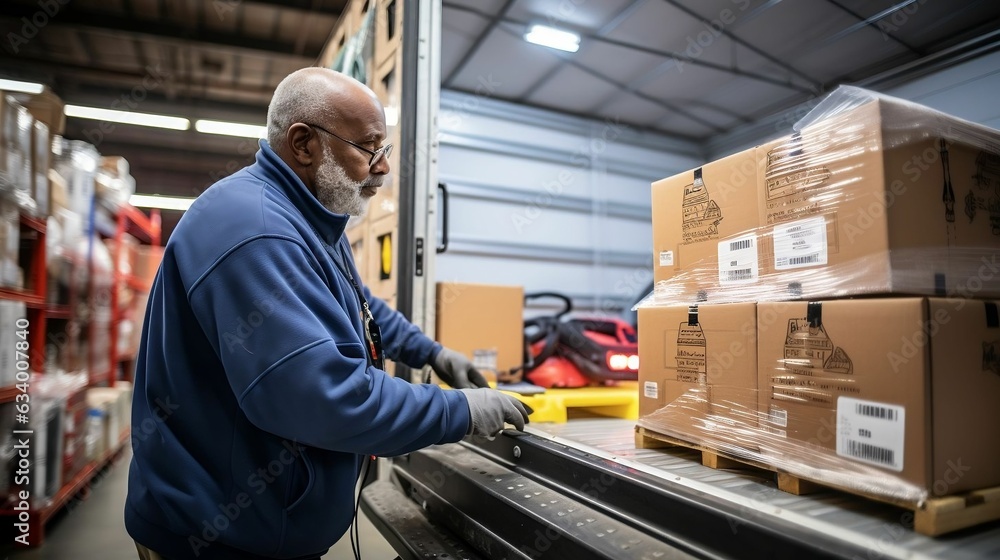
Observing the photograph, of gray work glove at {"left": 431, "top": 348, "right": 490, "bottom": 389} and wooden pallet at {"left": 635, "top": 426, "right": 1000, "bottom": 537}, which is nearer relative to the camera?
wooden pallet at {"left": 635, "top": 426, "right": 1000, "bottom": 537}

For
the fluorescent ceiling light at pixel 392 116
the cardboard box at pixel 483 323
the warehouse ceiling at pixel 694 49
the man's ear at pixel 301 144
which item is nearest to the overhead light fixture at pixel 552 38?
the warehouse ceiling at pixel 694 49

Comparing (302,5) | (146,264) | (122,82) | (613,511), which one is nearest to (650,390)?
(613,511)

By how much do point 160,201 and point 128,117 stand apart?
447 centimetres

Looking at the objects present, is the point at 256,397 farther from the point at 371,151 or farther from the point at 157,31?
the point at 157,31

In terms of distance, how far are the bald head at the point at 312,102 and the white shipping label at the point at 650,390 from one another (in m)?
1.37

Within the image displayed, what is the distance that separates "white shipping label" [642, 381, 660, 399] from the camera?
193 cm

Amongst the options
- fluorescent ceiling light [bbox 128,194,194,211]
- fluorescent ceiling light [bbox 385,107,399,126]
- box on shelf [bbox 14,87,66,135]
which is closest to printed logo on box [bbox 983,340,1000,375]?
fluorescent ceiling light [bbox 385,107,399,126]

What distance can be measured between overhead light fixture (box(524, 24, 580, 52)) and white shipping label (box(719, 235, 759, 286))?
4.11 m

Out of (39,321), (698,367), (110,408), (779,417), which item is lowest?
(110,408)

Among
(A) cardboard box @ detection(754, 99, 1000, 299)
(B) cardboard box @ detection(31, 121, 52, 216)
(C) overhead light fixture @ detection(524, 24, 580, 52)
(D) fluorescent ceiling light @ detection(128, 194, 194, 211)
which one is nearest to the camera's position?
(A) cardboard box @ detection(754, 99, 1000, 299)

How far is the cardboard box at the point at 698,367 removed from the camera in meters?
1.61

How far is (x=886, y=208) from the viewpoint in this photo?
1.29m

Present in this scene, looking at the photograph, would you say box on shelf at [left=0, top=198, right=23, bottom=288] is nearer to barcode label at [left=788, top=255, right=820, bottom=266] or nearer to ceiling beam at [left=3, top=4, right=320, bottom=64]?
barcode label at [left=788, top=255, right=820, bottom=266]

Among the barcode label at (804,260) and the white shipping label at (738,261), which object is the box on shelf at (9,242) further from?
the barcode label at (804,260)
